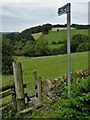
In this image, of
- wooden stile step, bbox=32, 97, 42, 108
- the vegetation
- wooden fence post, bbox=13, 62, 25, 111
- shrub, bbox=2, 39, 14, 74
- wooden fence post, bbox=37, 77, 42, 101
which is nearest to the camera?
the vegetation

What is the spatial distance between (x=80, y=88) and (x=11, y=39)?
19835 millimetres

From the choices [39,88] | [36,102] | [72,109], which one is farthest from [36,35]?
[72,109]

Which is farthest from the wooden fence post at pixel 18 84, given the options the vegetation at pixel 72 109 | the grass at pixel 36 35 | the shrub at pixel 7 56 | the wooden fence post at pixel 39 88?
the grass at pixel 36 35

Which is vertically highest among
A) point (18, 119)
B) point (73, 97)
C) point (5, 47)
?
point (5, 47)

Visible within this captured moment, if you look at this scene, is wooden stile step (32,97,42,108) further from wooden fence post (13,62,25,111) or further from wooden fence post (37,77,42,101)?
wooden fence post (13,62,25,111)

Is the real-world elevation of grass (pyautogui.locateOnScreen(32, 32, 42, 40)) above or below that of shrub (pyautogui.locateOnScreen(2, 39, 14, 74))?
above

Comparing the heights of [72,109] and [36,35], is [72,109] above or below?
below

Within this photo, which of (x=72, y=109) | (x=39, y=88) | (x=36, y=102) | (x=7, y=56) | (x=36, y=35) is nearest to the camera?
(x=72, y=109)

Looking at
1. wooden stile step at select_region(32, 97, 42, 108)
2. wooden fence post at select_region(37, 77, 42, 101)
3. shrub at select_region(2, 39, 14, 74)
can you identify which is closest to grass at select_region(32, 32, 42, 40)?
shrub at select_region(2, 39, 14, 74)

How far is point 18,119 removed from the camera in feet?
20.6

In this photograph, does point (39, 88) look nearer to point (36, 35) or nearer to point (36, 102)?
point (36, 102)

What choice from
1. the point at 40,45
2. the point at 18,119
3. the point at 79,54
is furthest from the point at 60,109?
the point at 40,45

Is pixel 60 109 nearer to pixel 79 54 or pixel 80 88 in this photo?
pixel 80 88

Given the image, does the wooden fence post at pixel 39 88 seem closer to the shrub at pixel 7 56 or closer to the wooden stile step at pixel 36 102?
the wooden stile step at pixel 36 102
